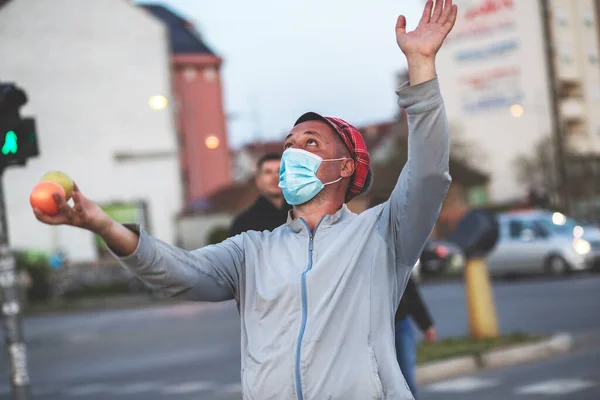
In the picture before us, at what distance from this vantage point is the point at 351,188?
3361 mm

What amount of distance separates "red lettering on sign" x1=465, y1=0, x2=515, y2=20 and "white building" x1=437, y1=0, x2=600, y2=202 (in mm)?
14

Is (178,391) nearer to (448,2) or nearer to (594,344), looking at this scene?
(594,344)

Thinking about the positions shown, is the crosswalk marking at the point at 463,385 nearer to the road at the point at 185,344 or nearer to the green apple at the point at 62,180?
the road at the point at 185,344

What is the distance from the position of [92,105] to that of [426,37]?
4883 cm

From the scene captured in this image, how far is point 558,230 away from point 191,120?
38.8 meters

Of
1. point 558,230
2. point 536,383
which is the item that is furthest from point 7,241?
point 558,230

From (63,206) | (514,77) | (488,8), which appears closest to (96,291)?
(514,77)

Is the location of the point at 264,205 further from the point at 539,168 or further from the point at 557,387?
the point at 539,168

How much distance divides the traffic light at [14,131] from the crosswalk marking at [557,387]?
5.03 meters

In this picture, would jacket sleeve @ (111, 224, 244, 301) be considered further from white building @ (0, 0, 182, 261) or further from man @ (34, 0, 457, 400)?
white building @ (0, 0, 182, 261)

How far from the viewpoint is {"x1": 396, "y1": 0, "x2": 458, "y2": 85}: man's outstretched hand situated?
2.79m

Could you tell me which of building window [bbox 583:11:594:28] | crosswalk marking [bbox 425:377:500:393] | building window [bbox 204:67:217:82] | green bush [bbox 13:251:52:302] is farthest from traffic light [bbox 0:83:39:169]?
building window [bbox 583:11:594:28]

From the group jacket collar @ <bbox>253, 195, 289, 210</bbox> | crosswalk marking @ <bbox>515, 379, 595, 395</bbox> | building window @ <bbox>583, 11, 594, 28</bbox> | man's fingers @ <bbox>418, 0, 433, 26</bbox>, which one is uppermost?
building window @ <bbox>583, 11, 594, 28</bbox>

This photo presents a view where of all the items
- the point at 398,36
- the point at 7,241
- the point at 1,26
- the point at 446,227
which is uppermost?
the point at 1,26
